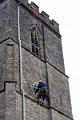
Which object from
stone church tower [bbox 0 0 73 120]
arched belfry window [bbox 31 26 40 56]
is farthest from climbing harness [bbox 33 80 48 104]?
arched belfry window [bbox 31 26 40 56]

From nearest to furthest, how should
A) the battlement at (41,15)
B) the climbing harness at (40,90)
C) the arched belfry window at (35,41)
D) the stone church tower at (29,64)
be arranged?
the stone church tower at (29,64)
the climbing harness at (40,90)
the arched belfry window at (35,41)
the battlement at (41,15)

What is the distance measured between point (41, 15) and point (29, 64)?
5750mm

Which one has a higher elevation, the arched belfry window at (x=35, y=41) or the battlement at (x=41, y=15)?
the battlement at (x=41, y=15)

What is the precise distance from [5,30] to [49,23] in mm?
5639

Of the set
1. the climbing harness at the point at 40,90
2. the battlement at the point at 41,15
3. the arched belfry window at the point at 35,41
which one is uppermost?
the battlement at the point at 41,15

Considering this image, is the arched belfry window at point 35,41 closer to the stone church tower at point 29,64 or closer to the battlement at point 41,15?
the stone church tower at point 29,64

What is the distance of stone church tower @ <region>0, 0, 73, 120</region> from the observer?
1783 centimetres

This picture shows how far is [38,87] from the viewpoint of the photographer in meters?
20.0

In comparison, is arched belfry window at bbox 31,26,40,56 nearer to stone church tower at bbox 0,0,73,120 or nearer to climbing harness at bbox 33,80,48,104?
stone church tower at bbox 0,0,73,120

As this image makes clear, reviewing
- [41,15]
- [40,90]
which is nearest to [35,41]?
[41,15]

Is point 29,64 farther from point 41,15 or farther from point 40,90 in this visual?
point 41,15

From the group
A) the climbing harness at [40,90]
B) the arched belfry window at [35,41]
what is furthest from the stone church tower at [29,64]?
the climbing harness at [40,90]

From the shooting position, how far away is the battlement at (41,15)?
77.2ft

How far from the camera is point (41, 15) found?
24969mm
